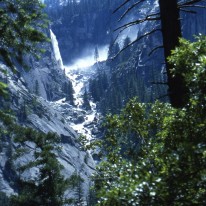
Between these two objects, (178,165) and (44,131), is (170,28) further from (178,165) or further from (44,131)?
(44,131)

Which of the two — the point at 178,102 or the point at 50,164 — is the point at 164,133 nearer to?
the point at 178,102

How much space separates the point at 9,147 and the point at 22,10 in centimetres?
13583

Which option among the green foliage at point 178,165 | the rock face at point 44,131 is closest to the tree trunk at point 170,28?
the green foliage at point 178,165

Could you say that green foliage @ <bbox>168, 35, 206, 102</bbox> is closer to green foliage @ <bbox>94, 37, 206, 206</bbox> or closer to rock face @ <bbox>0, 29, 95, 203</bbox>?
green foliage @ <bbox>94, 37, 206, 206</bbox>

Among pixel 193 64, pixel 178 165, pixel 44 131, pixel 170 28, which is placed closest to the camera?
pixel 178 165

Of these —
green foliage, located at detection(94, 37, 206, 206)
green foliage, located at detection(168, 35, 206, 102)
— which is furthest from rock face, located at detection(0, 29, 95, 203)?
green foliage, located at detection(168, 35, 206, 102)

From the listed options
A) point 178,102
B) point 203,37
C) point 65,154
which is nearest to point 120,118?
point 178,102

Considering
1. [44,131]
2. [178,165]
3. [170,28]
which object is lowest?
[178,165]

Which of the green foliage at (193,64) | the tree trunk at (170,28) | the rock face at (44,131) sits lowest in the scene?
the green foliage at (193,64)

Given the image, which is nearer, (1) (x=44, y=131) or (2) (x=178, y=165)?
(2) (x=178, y=165)

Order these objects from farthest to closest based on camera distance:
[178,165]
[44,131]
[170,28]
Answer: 1. [44,131]
2. [170,28]
3. [178,165]

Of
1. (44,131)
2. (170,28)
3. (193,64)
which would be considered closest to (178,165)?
(193,64)

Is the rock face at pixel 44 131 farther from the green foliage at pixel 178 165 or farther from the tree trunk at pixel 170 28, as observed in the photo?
the green foliage at pixel 178 165

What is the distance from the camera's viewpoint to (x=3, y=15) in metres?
11.5
